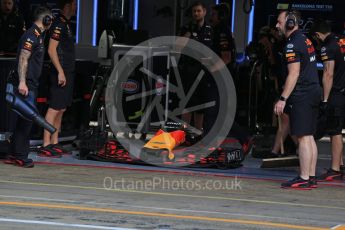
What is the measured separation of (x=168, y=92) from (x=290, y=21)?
394 centimetres

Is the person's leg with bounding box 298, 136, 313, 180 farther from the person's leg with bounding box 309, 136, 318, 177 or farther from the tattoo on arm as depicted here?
the tattoo on arm

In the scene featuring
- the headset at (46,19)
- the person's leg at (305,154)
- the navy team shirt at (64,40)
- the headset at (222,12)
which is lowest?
the person's leg at (305,154)

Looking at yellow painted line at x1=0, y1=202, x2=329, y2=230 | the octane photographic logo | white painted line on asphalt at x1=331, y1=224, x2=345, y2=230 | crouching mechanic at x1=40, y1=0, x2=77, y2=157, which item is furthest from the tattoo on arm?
white painted line on asphalt at x1=331, y1=224, x2=345, y2=230

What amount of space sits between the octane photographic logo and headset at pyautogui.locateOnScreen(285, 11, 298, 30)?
2.48 metres

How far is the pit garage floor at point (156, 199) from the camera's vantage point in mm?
7512

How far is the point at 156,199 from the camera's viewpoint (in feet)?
28.3

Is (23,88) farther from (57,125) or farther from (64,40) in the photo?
(57,125)

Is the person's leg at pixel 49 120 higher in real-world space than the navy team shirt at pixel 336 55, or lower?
lower

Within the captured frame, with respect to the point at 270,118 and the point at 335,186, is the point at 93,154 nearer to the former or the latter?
the point at 335,186

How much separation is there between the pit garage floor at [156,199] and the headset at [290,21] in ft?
6.00

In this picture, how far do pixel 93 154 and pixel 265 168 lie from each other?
2260 mm

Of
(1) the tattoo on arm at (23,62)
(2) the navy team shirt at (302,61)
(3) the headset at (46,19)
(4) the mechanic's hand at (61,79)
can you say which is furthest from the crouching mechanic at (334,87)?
(1) the tattoo on arm at (23,62)

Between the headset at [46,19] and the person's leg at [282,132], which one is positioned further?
the person's leg at [282,132]

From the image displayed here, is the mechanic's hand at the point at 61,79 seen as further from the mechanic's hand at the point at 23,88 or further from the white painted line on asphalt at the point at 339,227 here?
the white painted line on asphalt at the point at 339,227
